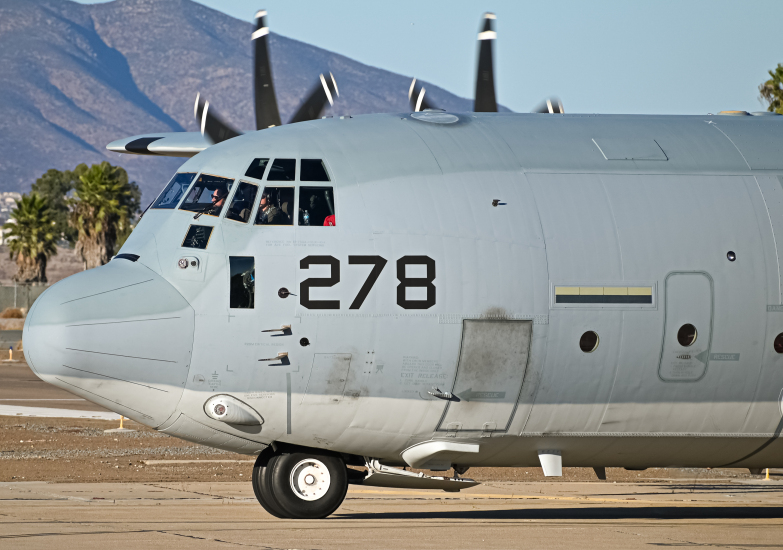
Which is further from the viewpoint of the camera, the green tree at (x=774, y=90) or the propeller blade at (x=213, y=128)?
the green tree at (x=774, y=90)

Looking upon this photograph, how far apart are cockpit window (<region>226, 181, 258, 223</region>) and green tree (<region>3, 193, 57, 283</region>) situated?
304 feet

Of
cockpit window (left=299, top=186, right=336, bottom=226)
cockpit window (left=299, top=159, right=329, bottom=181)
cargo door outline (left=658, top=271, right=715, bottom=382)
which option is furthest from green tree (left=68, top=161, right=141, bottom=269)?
cargo door outline (left=658, top=271, right=715, bottom=382)

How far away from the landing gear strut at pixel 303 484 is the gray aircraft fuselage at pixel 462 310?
47 cm

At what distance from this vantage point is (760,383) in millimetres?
14055

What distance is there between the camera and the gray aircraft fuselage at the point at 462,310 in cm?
1306

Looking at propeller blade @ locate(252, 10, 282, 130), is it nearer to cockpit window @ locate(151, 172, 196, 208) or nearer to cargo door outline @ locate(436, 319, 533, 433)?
cockpit window @ locate(151, 172, 196, 208)

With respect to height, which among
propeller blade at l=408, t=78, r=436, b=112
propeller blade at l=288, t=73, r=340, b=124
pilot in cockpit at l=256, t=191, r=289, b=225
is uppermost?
propeller blade at l=288, t=73, r=340, b=124

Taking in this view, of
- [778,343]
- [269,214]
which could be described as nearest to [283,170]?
[269,214]

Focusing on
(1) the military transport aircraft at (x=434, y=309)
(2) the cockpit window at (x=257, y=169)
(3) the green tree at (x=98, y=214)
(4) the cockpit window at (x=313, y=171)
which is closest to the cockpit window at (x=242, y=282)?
(1) the military transport aircraft at (x=434, y=309)

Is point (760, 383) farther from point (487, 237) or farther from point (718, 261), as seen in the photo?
point (487, 237)

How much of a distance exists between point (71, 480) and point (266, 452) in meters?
7.80

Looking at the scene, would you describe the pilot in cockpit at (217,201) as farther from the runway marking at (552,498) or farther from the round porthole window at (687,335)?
the runway marking at (552,498)

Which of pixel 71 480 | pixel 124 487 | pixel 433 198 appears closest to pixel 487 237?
pixel 433 198

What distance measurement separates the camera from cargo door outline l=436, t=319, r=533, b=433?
43.9 feet
